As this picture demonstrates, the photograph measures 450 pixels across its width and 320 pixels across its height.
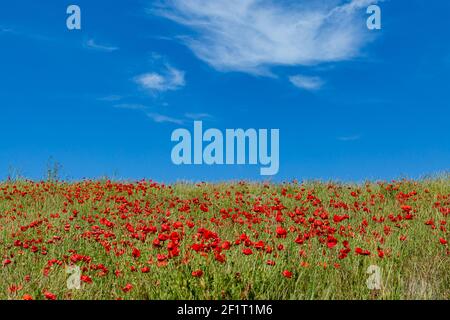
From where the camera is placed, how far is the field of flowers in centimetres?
543

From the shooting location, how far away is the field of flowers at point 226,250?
5.43m

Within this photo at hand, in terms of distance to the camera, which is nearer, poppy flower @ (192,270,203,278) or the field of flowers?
poppy flower @ (192,270,203,278)

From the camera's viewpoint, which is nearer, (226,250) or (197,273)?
(197,273)

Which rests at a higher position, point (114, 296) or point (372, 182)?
point (372, 182)

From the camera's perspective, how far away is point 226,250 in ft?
22.2

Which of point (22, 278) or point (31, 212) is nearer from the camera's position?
point (22, 278)

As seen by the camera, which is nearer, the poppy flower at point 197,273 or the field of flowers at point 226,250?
the poppy flower at point 197,273

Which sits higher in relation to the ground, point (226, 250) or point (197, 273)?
point (226, 250)

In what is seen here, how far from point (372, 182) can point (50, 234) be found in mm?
10094
